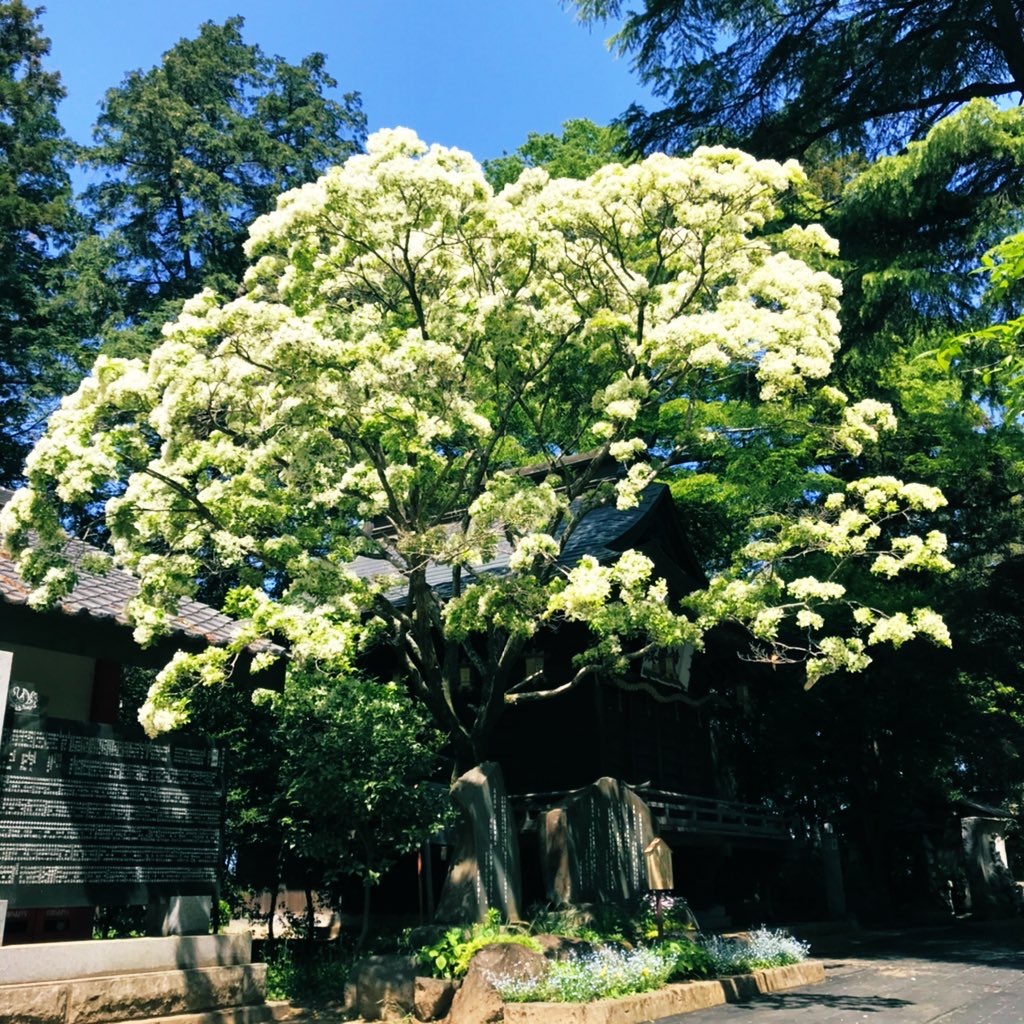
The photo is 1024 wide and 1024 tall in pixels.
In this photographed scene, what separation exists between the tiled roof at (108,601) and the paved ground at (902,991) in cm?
686

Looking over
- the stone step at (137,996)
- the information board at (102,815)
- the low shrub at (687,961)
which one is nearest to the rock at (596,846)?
the low shrub at (687,961)

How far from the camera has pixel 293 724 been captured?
38.4 ft

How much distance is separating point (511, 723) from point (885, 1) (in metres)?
15.9

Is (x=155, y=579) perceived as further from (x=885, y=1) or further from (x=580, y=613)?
(x=885, y=1)

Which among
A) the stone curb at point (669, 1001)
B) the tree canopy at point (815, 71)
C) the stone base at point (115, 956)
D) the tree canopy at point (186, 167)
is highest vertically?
the tree canopy at point (186, 167)

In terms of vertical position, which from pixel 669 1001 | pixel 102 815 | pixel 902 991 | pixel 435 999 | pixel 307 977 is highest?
pixel 102 815

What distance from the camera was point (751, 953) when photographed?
12.6 m

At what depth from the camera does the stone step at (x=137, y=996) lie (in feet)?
24.5

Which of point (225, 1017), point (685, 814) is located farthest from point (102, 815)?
point (685, 814)

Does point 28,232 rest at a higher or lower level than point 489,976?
higher

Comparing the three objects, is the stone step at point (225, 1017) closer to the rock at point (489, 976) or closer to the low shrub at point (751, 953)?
the rock at point (489, 976)

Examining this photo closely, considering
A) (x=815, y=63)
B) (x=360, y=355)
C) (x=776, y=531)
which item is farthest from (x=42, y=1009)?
(x=815, y=63)

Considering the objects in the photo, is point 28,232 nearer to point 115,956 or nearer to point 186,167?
point 186,167

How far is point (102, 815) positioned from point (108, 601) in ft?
11.4
